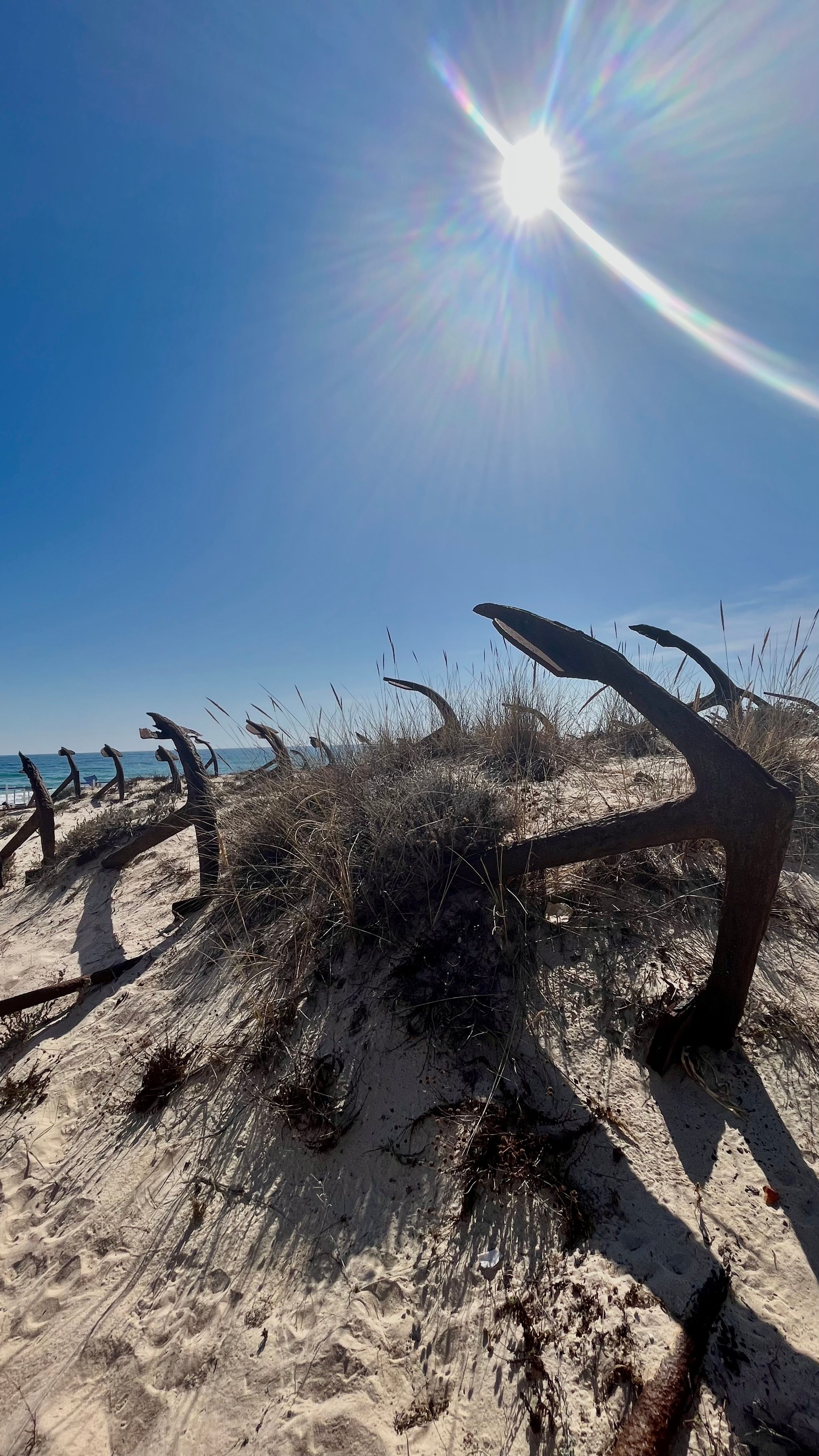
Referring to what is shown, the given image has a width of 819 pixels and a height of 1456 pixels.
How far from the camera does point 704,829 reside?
1.90m

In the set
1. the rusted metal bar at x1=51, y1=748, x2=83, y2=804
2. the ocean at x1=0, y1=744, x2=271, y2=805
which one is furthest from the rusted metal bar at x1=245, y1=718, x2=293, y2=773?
the rusted metal bar at x1=51, y1=748, x2=83, y2=804

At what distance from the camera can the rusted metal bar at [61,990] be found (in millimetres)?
2918

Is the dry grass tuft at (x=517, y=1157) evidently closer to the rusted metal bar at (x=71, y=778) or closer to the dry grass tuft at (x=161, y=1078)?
the dry grass tuft at (x=161, y=1078)

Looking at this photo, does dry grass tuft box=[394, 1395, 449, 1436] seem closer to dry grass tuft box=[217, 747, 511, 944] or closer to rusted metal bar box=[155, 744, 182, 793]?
dry grass tuft box=[217, 747, 511, 944]

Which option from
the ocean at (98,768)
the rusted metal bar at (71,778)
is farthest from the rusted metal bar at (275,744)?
the rusted metal bar at (71,778)

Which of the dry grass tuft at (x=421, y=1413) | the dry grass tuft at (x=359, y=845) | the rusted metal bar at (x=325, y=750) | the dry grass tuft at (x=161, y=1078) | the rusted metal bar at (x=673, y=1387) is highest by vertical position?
the rusted metal bar at (x=325, y=750)

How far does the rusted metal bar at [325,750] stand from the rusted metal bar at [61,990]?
1.98 metres

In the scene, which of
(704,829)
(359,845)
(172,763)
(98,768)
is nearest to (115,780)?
(172,763)

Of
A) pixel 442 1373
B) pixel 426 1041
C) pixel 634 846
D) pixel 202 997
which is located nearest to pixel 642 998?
pixel 634 846

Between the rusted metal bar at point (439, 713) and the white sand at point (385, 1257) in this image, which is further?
the rusted metal bar at point (439, 713)

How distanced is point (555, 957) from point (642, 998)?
389 millimetres

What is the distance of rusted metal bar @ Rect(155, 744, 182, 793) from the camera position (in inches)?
225

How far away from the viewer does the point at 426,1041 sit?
7.22ft

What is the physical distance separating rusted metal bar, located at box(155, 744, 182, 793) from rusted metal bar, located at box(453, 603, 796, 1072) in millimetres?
4622
